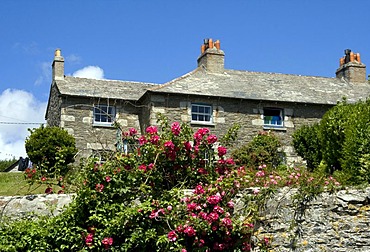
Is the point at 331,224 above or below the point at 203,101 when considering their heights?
below

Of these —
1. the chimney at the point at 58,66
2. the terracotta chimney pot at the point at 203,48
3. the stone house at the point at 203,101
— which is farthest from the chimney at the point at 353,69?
the chimney at the point at 58,66

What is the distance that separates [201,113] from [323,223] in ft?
48.1

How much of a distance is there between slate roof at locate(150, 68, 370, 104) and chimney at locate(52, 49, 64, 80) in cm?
491

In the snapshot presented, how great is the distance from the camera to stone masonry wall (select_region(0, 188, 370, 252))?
8750 mm

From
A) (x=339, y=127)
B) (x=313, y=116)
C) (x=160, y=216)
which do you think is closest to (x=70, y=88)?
(x=313, y=116)

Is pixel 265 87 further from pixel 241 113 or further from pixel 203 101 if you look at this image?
pixel 203 101

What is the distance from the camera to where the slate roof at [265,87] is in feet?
76.7

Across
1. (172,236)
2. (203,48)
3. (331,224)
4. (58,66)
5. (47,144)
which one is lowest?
(172,236)

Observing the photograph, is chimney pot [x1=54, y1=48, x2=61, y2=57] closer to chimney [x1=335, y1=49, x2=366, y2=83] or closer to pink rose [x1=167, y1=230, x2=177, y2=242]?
chimney [x1=335, y1=49, x2=366, y2=83]

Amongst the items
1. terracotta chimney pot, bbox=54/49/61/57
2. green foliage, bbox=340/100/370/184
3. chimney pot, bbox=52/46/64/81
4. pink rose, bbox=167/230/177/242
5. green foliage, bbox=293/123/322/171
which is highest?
terracotta chimney pot, bbox=54/49/61/57

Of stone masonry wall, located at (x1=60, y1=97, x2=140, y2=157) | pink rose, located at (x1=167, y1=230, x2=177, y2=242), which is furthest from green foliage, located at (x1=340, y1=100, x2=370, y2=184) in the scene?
stone masonry wall, located at (x1=60, y1=97, x2=140, y2=157)

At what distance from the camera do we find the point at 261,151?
20.5 m

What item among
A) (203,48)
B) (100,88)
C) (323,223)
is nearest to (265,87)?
(203,48)

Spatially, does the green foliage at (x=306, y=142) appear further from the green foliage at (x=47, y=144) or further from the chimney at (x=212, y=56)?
the green foliage at (x=47, y=144)
